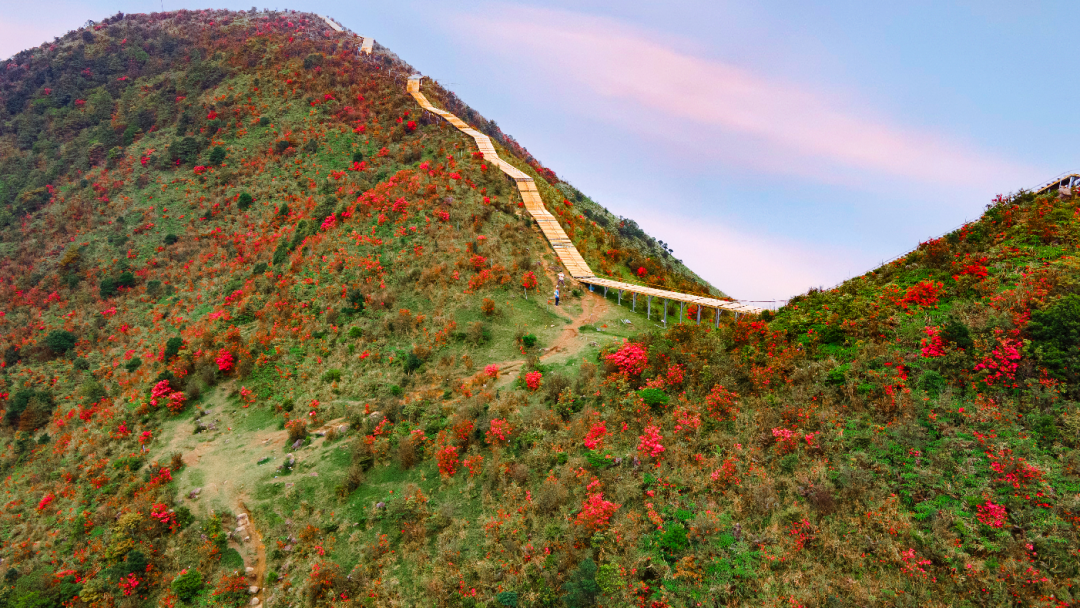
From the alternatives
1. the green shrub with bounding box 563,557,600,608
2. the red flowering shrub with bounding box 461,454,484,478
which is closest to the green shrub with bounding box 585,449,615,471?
the green shrub with bounding box 563,557,600,608

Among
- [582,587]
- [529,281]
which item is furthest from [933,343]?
[529,281]

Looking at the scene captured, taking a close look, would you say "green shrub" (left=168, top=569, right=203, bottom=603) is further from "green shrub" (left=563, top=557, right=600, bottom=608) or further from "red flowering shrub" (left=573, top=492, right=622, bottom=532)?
"red flowering shrub" (left=573, top=492, right=622, bottom=532)

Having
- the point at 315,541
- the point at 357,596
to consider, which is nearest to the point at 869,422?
the point at 357,596

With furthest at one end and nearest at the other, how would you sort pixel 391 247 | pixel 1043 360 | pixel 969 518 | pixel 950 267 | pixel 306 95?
pixel 306 95 → pixel 391 247 → pixel 950 267 → pixel 1043 360 → pixel 969 518

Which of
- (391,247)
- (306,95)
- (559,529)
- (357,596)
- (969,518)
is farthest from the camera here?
(306,95)

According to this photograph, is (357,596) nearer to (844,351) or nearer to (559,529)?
(559,529)

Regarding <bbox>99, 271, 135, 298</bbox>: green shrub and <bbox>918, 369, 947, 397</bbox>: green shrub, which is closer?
<bbox>918, 369, 947, 397</bbox>: green shrub

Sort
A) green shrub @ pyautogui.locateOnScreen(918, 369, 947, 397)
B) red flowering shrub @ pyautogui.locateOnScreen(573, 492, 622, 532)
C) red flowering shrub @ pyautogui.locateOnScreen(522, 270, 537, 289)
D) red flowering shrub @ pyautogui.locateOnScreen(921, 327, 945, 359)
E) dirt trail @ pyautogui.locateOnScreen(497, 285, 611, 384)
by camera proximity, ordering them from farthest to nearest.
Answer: red flowering shrub @ pyautogui.locateOnScreen(522, 270, 537, 289), dirt trail @ pyautogui.locateOnScreen(497, 285, 611, 384), red flowering shrub @ pyautogui.locateOnScreen(921, 327, 945, 359), red flowering shrub @ pyautogui.locateOnScreen(573, 492, 622, 532), green shrub @ pyautogui.locateOnScreen(918, 369, 947, 397)
